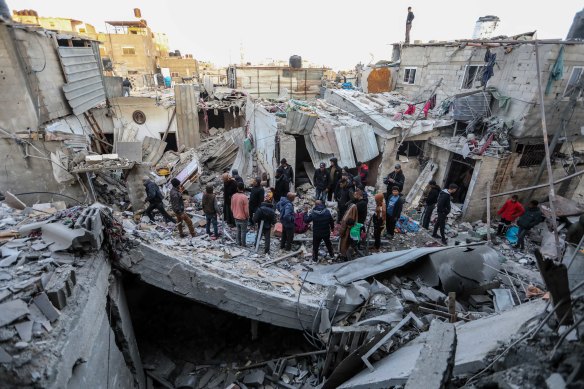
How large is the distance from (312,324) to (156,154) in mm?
12588

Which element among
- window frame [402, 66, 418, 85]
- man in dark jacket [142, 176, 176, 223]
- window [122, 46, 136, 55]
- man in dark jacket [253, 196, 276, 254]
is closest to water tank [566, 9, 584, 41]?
window frame [402, 66, 418, 85]

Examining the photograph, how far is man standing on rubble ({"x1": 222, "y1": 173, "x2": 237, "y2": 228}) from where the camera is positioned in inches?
294

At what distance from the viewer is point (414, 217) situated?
10.3m

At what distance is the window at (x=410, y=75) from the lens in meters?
15.3

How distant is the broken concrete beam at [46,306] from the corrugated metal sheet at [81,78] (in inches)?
379

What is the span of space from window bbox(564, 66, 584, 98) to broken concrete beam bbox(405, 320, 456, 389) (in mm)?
11280

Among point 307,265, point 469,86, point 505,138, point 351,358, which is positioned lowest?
point 307,265

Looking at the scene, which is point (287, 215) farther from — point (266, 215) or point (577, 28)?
point (577, 28)

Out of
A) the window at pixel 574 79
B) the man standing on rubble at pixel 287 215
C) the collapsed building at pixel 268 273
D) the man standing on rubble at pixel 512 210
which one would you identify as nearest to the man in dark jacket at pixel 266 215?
the man standing on rubble at pixel 287 215

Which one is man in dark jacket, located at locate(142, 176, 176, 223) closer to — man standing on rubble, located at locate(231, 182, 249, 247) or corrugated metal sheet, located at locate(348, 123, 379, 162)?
man standing on rubble, located at locate(231, 182, 249, 247)

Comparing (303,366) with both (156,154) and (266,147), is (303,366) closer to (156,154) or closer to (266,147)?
(266,147)

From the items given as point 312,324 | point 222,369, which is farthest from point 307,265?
point 222,369

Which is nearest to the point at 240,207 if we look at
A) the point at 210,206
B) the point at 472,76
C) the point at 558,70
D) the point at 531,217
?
A: the point at 210,206

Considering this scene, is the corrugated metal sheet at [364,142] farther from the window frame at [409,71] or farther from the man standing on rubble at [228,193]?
the window frame at [409,71]
